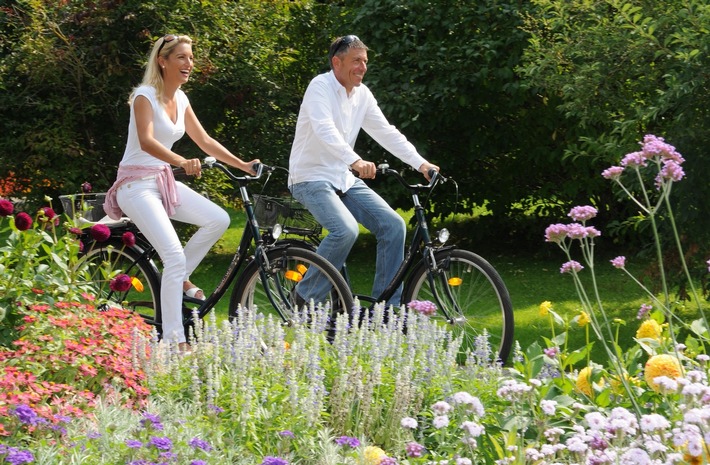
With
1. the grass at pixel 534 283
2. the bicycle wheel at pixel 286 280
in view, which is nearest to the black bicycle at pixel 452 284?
the bicycle wheel at pixel 286 280

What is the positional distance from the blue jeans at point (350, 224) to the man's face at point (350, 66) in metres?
0.57

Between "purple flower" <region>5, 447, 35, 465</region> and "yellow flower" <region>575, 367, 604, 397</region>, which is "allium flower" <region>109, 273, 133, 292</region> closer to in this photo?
"purple flower" <region>5, 447, 35, 465</region>

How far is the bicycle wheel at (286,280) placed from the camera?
5.90 m

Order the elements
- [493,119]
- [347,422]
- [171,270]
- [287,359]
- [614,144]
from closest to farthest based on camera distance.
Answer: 1. [347,422]
2. [287,359]
3. [171,270]
4. [614,144]
5. [493,119]

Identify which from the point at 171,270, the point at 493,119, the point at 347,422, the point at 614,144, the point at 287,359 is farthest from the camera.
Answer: the point at 493,119

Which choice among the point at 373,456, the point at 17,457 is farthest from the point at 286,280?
the point at 17,457

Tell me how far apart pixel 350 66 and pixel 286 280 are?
119 centimetres

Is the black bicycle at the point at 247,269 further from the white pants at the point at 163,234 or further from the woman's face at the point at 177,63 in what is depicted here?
the woman's face at the point at 177,63

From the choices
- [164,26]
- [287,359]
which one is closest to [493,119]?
[164,26]

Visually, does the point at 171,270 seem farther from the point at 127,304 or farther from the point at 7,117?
the point at 7,117

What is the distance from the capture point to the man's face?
6102 mm

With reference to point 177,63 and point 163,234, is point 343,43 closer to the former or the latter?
point 177,63

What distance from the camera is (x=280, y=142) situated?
443 inches

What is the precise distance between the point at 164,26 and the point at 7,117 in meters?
1.96
